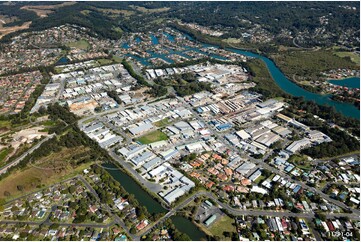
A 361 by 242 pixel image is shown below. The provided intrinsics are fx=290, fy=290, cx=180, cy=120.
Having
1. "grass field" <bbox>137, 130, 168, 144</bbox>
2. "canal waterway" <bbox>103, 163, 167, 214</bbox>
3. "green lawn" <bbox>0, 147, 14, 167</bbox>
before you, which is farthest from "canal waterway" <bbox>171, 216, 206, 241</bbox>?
"green lawn" <bbox>0, 147, 14, 167</bbox>

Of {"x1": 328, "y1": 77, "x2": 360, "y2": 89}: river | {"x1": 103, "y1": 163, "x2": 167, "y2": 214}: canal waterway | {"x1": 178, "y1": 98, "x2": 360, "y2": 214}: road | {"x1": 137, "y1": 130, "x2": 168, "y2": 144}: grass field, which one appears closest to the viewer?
{"x1": 103, "y1": 163, "x2": 167, "y2": 214}: canal waterway

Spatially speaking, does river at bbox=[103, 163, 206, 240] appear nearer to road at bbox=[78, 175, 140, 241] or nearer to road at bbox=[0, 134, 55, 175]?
road at bbox=[78, 175, 140, 241]

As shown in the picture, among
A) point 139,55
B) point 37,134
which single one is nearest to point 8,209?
point 37,134

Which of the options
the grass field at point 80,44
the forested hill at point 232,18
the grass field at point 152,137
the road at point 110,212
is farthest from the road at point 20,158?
the forested hill at point 232,18

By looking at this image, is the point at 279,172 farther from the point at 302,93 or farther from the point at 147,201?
the point at 302,93

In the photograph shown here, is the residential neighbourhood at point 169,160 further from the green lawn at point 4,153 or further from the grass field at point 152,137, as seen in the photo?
the grass field at point 152,137

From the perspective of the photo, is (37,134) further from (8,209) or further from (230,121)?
(230,121)
